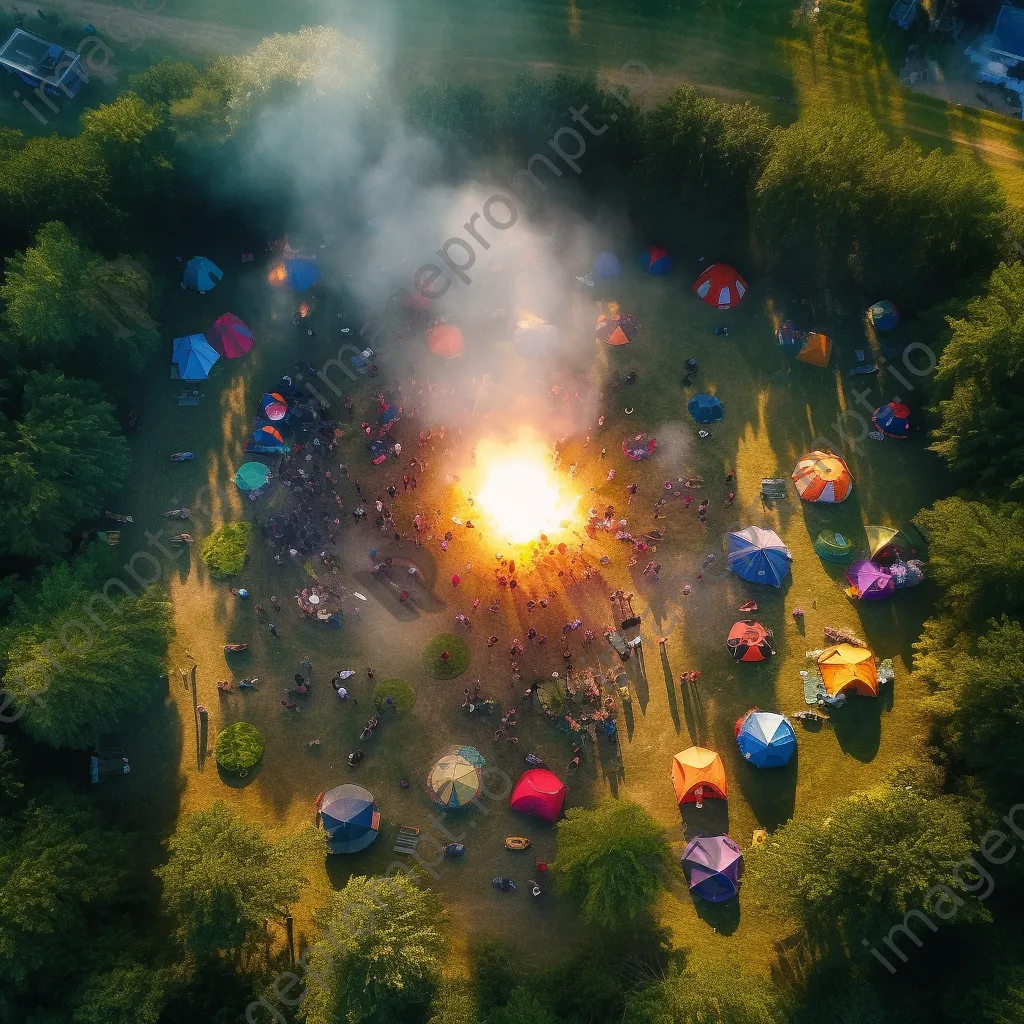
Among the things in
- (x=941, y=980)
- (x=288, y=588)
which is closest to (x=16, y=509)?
(x=288, y=588)

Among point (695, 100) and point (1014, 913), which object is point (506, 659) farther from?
point (695, 100)

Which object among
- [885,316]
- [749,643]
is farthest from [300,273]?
[885,316]

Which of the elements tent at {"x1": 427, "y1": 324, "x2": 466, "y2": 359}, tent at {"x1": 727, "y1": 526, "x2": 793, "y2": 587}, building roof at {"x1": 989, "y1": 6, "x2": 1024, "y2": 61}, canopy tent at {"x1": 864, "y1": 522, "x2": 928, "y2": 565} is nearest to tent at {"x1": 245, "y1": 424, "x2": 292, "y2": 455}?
tent at {"x1": 427, "y1": 324, "x2": 466, "y2": 359}

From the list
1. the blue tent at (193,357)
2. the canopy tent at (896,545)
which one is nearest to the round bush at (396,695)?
the blue tent at (193,357)

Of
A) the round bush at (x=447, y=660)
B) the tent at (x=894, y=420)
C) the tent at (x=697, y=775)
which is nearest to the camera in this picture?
the tent at (x=697, y=775)

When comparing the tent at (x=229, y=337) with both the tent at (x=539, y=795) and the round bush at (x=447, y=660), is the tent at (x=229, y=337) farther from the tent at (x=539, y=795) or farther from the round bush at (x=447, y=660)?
the tent at (x=539, y=795)
